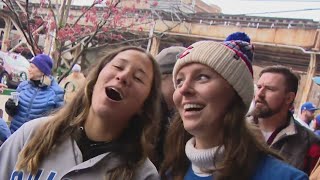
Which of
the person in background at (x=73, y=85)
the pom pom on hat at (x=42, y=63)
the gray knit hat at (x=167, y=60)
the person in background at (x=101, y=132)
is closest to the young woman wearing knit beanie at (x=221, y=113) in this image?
the person in background at (x=101, y=132)

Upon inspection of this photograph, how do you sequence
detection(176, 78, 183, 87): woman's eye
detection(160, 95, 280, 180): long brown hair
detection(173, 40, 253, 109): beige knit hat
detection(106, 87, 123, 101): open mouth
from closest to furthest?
detection(160, 95, 280, 180): long brown hair
detection(173, 40, 253, 109): beige knit hat
detection(176, 78, 183, 87): woman's eye
detection(106, 87, 123, 101): open mouth

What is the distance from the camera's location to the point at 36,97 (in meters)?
3.98

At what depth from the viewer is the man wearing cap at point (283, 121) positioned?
8.87 feet

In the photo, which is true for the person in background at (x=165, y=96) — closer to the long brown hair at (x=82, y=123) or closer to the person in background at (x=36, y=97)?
the long brown hair at (x=82, y=123)

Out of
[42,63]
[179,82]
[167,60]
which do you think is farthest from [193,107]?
Result: [42,63]

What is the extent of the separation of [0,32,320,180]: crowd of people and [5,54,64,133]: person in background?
204 cm

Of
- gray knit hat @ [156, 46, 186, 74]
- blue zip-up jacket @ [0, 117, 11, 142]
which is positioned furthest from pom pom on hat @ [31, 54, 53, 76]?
gray knit hat @ [156, 46, 186, 74]

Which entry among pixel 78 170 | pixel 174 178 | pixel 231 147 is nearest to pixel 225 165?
pixel 231 147

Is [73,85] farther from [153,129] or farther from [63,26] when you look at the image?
[153,129]

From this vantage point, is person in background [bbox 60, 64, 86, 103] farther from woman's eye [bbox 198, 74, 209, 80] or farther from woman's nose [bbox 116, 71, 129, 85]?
woman's eye [bbox 198, 74, 209, 80]

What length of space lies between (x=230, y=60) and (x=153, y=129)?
61cm

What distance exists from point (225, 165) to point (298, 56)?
10.5 meters

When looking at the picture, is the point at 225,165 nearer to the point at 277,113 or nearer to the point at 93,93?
the point at 93,93

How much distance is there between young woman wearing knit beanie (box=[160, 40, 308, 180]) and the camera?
1445mm
